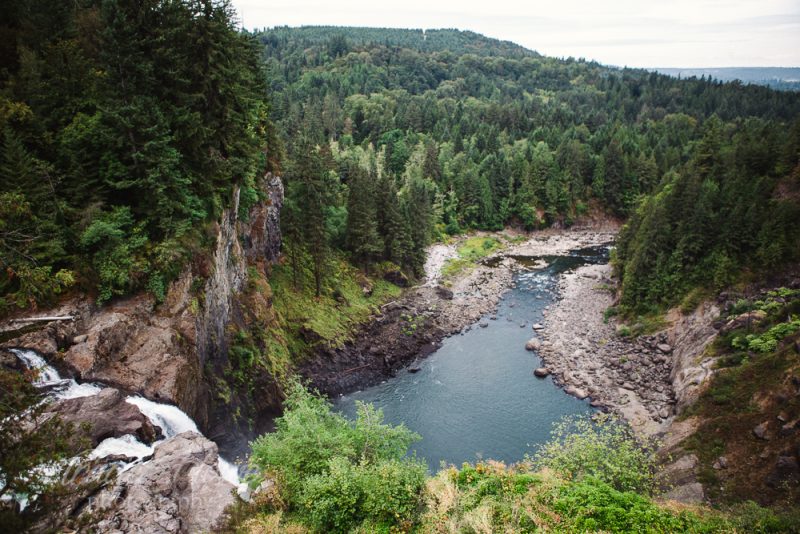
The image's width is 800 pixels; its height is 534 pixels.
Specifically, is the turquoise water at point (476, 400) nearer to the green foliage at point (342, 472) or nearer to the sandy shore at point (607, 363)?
the sandy shore at point (607, 363)

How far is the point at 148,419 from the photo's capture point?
2348 cm

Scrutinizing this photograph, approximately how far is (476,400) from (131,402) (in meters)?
32.2

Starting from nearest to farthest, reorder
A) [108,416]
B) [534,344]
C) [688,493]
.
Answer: [108,416] → [688,493] → [534,344]

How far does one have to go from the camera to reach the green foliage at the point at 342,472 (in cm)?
1842

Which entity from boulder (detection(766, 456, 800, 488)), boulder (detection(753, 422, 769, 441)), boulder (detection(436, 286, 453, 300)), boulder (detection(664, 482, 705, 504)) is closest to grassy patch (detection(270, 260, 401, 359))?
boulder (detection(436, 286, 453, 300))

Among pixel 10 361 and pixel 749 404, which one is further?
pixel 749 404

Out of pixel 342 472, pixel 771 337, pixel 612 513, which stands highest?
pixel 342 472

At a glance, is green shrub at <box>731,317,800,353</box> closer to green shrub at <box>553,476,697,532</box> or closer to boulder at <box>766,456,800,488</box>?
boulder at <box>766,456,800,488</box>

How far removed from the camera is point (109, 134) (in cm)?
2770

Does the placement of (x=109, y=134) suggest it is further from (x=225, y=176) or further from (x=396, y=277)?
(x=396, y=277)

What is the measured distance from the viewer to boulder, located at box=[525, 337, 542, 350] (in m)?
57.1

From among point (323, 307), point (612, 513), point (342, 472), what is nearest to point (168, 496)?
point (342, 472)

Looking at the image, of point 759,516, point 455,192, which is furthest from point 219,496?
point 455,192

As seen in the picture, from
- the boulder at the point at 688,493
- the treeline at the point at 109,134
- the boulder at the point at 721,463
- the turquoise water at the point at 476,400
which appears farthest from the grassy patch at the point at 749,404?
the treeline at the point at 109,134
